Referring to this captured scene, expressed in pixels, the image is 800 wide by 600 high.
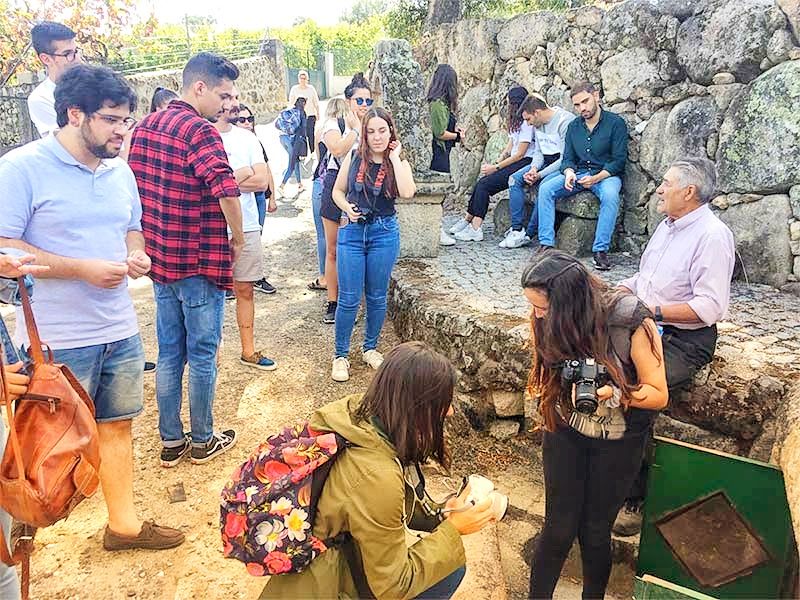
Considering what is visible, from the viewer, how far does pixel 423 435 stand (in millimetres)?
1647

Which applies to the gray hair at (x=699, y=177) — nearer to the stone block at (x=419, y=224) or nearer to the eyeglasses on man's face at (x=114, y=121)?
the eyeglasses on man's face at (x=114, y=121)

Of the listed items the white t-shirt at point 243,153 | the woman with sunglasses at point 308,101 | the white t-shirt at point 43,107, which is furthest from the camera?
the woman with sunglasses at point 308,101

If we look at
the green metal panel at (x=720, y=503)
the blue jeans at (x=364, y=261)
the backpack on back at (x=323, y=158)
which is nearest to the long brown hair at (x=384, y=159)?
the blue jeans at (x=364, y=261)

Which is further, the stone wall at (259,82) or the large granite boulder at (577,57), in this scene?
the stone wall at (259,82)

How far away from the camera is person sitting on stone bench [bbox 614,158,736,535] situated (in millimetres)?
2658

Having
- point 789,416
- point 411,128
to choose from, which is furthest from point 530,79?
point 789,416

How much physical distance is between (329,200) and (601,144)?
2.24 m

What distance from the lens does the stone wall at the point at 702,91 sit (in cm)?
429

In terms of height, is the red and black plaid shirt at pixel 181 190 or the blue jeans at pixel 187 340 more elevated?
the red and black plaid shirt at pixel 181 190

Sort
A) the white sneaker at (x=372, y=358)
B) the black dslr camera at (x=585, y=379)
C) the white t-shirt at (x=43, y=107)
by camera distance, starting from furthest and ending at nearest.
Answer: the white sneaker at (x=372, y=358) < the white t-shirt at (x=43, y=107) < the black dslr camera at (x=585, y=379)

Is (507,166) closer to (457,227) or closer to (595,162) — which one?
(457,227)

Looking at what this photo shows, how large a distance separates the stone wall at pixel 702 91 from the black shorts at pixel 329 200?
252 centimetres

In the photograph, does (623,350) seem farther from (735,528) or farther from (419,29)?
(419,29)

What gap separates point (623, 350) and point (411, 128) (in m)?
3.52
